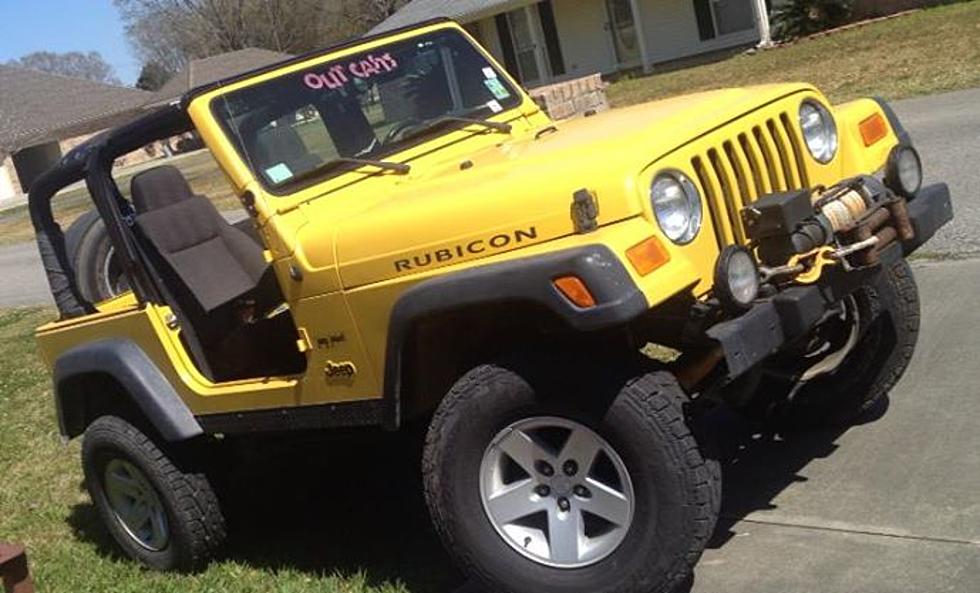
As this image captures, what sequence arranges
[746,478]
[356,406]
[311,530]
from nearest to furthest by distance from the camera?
[356,406] < [746,478] < [311,530]

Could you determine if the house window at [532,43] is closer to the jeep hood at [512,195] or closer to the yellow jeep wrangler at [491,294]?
the yellow jeep wrangler at [491,294]

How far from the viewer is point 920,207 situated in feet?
13.9

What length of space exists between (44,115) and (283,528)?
181ft

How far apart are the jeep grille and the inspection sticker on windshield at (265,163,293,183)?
155 centimetres

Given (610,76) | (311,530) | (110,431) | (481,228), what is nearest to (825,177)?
(481,228)

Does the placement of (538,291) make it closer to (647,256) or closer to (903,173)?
(647,256)

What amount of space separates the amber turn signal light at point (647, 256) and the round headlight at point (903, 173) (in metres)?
1.28

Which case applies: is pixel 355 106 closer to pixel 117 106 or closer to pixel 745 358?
pixel 745 358

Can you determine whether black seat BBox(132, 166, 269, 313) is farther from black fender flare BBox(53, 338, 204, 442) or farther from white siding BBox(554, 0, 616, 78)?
white siding BBox(554, 0, 616, 78)

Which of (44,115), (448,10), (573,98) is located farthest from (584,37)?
(44,115)

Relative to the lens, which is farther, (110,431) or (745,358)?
(110,431)

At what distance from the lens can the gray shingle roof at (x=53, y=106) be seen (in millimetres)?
54166

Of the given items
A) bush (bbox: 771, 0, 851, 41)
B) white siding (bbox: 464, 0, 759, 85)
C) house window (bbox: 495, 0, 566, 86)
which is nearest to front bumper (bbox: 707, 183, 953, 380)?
bush (bbox: 771, 0, 851, 41)

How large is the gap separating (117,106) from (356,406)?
189 feet
